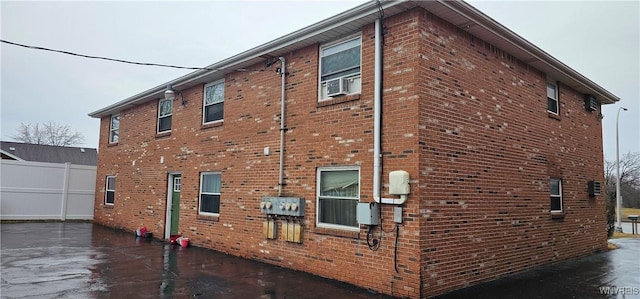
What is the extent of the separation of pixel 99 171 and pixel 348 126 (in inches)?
593

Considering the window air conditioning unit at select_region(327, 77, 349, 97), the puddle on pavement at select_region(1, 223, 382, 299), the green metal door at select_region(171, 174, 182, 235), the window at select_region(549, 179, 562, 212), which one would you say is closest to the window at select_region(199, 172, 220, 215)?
the puddle on pavement at select_region(1, 223, 382, 299)

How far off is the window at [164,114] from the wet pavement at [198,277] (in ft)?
14.3

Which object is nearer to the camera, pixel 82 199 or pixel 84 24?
pixel 84 24

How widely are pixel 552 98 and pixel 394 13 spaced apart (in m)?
5.95

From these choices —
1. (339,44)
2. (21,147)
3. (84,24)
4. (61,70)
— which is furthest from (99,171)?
(21,147)

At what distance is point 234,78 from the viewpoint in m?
10.8

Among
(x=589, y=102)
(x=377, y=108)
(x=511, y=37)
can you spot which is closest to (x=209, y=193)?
(x=377, y=108)

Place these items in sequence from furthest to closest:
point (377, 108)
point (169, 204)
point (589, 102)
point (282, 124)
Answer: point (169, 204) → point (589, 102) → point (282, 124) → point (377, 108)

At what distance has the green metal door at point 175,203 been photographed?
12945 millimetres

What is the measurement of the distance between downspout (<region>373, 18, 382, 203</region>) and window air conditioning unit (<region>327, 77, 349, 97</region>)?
0.71 meters

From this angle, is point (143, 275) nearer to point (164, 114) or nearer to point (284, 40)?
point (284, 40)

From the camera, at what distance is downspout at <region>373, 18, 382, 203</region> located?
6.94m

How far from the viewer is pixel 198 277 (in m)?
7.70

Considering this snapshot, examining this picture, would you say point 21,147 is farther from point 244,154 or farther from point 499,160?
point 499,160
